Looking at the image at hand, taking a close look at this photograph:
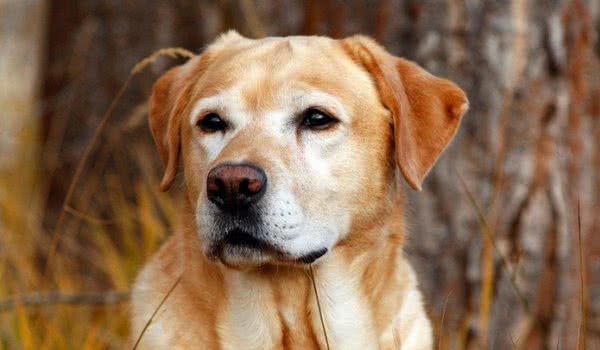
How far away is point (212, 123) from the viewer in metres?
3.57

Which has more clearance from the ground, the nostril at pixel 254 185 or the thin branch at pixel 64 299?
the nostril at pixel 254 185

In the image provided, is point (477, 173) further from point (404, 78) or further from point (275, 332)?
point (275, 332)

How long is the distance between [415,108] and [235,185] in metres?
0.89

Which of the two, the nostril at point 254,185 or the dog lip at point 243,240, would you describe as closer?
the nostril at point 254,185

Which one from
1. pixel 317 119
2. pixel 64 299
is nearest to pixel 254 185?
pixel 317 119

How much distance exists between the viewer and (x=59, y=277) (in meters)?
5.02

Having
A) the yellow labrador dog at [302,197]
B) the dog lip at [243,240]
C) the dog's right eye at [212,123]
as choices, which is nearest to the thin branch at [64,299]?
the yellow labrador dog at [302,197]

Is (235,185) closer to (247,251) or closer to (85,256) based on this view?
(247,251)

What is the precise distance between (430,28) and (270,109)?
1.62 meters

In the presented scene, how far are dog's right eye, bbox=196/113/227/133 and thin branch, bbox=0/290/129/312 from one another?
1.29 meters

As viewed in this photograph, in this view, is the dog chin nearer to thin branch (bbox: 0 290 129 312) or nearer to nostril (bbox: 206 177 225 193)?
nostril (bbox: 206 177 225 193)

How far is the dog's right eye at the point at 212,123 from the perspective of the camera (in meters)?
3.56

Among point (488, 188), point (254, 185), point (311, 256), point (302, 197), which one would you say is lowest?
point (488, 188)

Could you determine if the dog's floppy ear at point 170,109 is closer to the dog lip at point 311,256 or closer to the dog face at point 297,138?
the dog face at point 297,138
